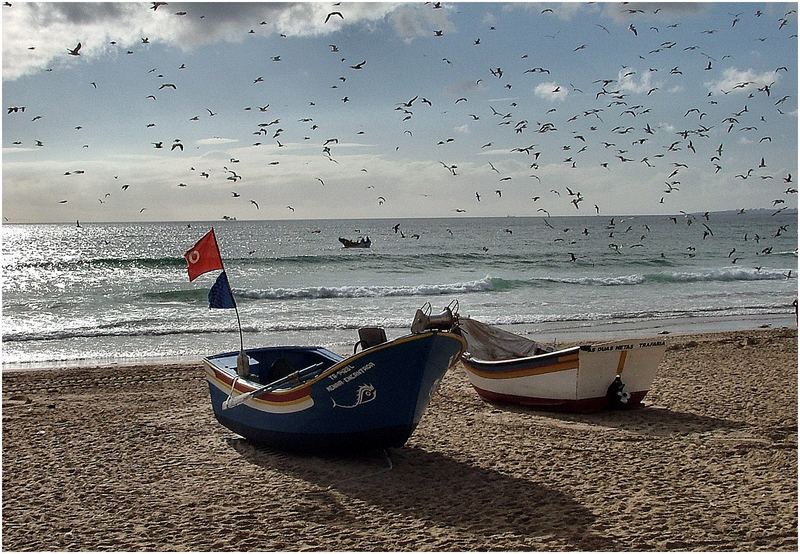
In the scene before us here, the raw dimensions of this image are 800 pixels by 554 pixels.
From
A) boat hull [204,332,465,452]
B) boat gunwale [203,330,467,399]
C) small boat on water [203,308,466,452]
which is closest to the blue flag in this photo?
boat gunwale [203,330,467,399]

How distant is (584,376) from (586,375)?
0.04 m

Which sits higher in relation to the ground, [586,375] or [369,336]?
[369,336]

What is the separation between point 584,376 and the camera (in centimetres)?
1045

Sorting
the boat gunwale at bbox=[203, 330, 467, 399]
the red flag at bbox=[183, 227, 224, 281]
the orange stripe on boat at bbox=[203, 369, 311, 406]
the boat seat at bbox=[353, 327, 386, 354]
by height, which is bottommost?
the orange stripe on boat at bbox=[203, 369, 311, 406]

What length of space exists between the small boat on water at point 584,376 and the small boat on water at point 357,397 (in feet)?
7.16

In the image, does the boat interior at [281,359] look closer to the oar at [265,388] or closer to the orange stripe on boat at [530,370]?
the oar at [265,388]

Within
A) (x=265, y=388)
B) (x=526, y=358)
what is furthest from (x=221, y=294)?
(x=526, y=358)

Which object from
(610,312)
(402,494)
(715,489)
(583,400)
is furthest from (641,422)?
(610,312)

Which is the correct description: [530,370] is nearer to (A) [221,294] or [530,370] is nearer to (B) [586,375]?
(B) [586,375]

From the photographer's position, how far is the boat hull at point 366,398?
311 inches

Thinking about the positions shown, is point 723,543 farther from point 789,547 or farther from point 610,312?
point 610,312

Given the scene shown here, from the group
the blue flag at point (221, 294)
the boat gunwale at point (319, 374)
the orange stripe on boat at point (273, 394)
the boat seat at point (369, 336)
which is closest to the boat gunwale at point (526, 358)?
the boat gunwale at point (319, 374)

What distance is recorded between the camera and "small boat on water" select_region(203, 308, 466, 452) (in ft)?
26.0

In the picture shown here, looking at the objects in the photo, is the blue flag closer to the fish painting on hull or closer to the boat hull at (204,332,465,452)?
the boat hull at (204,332,465,452)
